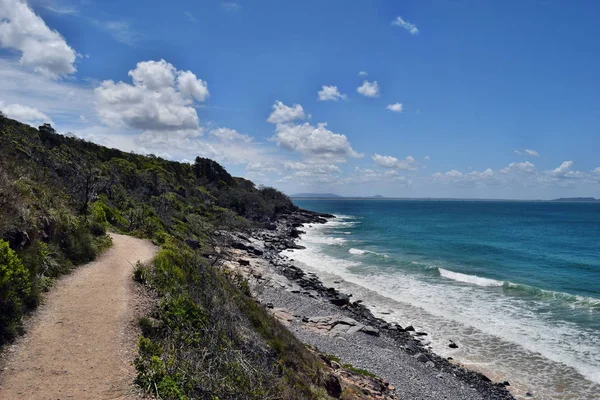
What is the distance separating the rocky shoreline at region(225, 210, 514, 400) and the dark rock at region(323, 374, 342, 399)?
485cm

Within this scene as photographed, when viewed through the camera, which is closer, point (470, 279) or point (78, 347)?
point (78, 347)

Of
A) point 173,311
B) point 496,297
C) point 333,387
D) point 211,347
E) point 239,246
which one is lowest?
point 496,297

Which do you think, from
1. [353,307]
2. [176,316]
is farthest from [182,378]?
[353,307]

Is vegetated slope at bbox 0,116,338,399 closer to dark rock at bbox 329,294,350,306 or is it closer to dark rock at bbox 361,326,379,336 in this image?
dark rock at bbox 361,326,379,336

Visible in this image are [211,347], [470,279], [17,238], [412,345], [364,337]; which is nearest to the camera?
[211,347]

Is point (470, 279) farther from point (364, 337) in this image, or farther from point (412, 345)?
point (364, 337)

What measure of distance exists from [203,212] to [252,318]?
1736 inches

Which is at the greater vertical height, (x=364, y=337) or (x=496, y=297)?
(x=496, y=297)

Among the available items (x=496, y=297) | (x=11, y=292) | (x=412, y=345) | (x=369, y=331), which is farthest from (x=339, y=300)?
(x=11, y=292)

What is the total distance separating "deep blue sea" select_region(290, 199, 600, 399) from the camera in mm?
18688

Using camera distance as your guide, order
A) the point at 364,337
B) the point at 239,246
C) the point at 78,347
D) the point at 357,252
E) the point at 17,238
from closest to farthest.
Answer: the point at 78,347
the point at 17,238
the point at 364,337
the point at 239,246
the point at 357,252

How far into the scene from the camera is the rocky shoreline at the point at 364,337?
16.3 m

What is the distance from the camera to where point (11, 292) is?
7641mm

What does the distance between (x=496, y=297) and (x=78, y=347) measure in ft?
99.7
